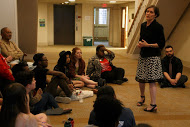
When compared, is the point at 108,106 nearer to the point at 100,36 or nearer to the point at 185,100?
the point at 185,100

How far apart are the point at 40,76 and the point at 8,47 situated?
2.38 metres

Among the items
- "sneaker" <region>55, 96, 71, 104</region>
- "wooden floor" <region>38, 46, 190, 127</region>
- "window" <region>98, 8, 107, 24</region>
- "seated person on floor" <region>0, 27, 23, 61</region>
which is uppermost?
"window" <region>98, 8, 107, 24</region>

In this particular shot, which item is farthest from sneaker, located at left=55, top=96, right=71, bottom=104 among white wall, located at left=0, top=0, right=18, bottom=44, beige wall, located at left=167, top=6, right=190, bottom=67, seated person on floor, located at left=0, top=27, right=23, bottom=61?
beige wall, located at left=167, top=6, right=190, bottom=67

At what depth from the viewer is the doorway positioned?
70.4 ft

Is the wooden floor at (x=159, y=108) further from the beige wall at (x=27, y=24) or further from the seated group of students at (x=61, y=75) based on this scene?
the beige wall at (x=27, y=24)

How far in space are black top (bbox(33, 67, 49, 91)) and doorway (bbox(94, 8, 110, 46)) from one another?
56.8 feet

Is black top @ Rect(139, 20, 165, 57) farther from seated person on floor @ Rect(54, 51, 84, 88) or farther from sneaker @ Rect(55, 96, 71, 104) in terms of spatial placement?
seated person on floor @ Rect(54, 51, 84, 88)

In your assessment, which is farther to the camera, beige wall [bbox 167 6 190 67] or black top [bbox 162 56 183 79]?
beige wall [bbox 167 6 190 67]

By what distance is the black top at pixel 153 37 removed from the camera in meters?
4.05

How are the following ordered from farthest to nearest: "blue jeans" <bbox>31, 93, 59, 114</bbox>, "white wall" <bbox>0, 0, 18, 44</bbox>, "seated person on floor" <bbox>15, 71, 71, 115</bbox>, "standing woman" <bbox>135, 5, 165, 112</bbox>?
"white wall" <bbox>0, 0, 18, 44</bbox> < "standing woman" <bbox>135, 5, 165, 112</bbox> < "blue jeans" <bbox>31, 93, 59, 114</bbox> < "seated person on floor" <bbox>15, 71, 71, 115</bbox>

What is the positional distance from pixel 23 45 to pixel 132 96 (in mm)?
6163

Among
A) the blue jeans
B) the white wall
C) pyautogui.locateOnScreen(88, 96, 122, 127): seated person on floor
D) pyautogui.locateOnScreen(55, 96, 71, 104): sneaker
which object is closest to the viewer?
pyautogui.locateOnScreen(88, 96, 122, 127): seated person on floor

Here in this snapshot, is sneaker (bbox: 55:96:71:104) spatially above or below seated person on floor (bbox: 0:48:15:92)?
below

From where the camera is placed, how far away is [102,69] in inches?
247
